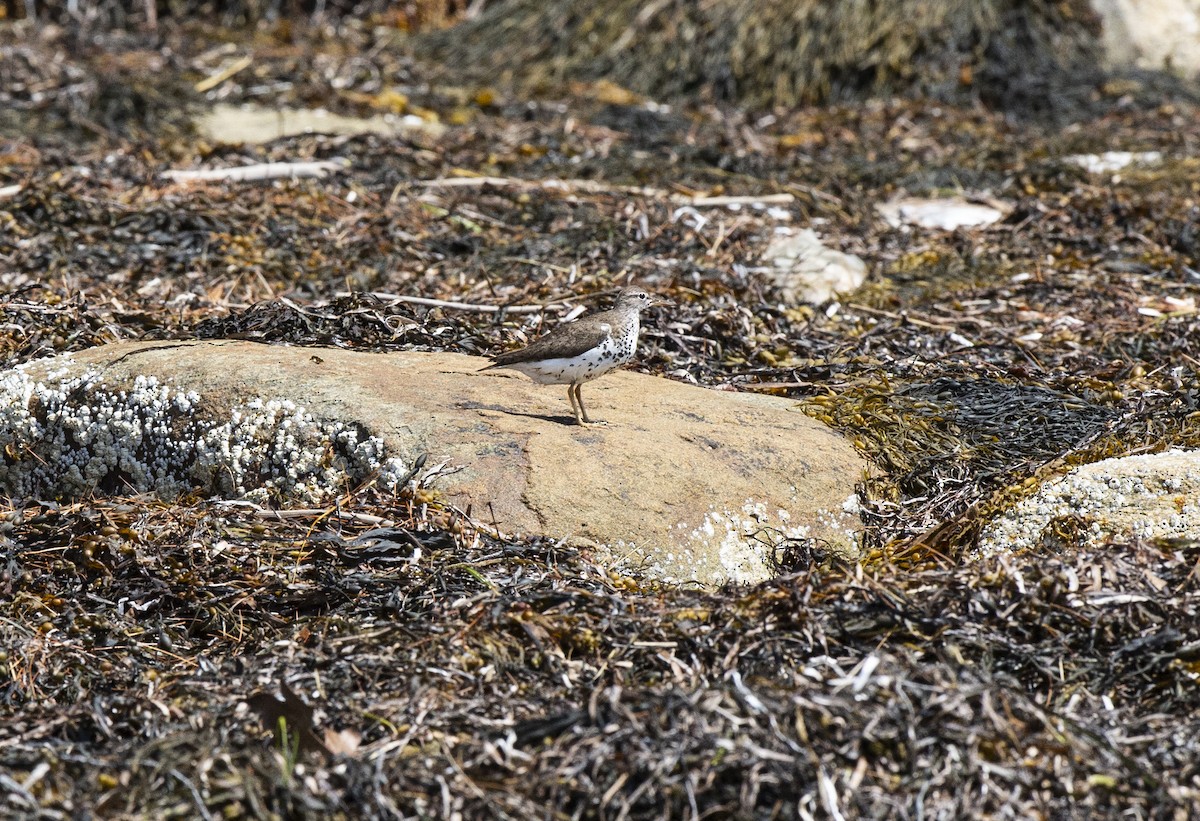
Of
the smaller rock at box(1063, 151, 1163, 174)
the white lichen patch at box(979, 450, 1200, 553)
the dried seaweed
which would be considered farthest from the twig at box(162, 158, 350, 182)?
the white lichen patch at box(979, 450, 1200, 553)

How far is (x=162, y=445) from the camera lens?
459 cm

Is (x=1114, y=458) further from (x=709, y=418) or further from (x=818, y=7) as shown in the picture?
(x=818, y=7)

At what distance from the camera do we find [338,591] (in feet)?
13.1

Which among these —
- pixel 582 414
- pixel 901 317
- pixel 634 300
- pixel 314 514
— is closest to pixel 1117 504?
pixel 582 414

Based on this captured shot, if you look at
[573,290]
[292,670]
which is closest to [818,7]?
[573,290]

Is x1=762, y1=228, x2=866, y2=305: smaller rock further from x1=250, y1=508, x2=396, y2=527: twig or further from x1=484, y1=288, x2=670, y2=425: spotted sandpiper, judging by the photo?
x1=250, y1=508, x2=396, y2=527: twig

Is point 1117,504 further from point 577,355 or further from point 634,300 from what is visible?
point 634,300

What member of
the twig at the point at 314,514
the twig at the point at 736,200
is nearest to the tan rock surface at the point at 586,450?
the twig at the point at 314,514

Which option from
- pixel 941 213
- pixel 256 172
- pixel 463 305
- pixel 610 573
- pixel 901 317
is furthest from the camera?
pixel 941 213

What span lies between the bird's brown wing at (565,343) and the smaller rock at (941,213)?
3.72 m

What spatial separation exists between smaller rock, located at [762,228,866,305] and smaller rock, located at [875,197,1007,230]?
910 millimetres

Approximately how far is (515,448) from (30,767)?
1.86 meters

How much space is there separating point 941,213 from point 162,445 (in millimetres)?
5397

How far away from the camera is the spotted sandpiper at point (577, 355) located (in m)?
4.83
